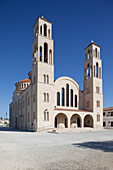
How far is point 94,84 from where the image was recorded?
127 ft

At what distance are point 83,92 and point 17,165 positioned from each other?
35.8 m

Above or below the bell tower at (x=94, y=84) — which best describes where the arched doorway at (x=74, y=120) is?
below

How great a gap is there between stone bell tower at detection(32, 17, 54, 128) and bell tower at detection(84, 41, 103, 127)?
467 inches

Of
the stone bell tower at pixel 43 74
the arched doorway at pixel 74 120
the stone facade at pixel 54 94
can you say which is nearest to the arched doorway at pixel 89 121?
the stone facade at pixel 54 94

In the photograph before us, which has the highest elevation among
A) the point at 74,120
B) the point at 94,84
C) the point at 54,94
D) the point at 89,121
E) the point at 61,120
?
the point at 94,84

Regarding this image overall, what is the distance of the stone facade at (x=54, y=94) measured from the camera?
A: 29969 millimetres

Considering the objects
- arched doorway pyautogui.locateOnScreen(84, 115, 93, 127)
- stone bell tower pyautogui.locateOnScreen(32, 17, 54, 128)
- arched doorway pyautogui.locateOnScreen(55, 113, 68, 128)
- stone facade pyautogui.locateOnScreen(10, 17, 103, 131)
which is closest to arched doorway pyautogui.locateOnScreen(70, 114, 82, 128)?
stone facade pyautogui.locateOnScreen(10, 17, 103, 131)

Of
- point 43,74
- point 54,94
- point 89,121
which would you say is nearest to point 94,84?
point 89,121

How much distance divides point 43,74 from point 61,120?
37.9ft

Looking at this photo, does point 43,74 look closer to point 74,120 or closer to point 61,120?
point 61,120

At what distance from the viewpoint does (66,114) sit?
3319 cm

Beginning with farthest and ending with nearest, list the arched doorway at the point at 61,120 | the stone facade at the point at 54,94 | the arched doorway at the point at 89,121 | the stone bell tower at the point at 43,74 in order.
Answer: the arched doorway at the point at 89,121, the arched doorway at the point at 61,120, the stone facade at the point at 54,94, the stone bell tower at the point at 43,74

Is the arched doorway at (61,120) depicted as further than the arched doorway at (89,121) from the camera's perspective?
No

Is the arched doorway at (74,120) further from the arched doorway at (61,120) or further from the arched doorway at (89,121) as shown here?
the arched doorway at (89,121)
